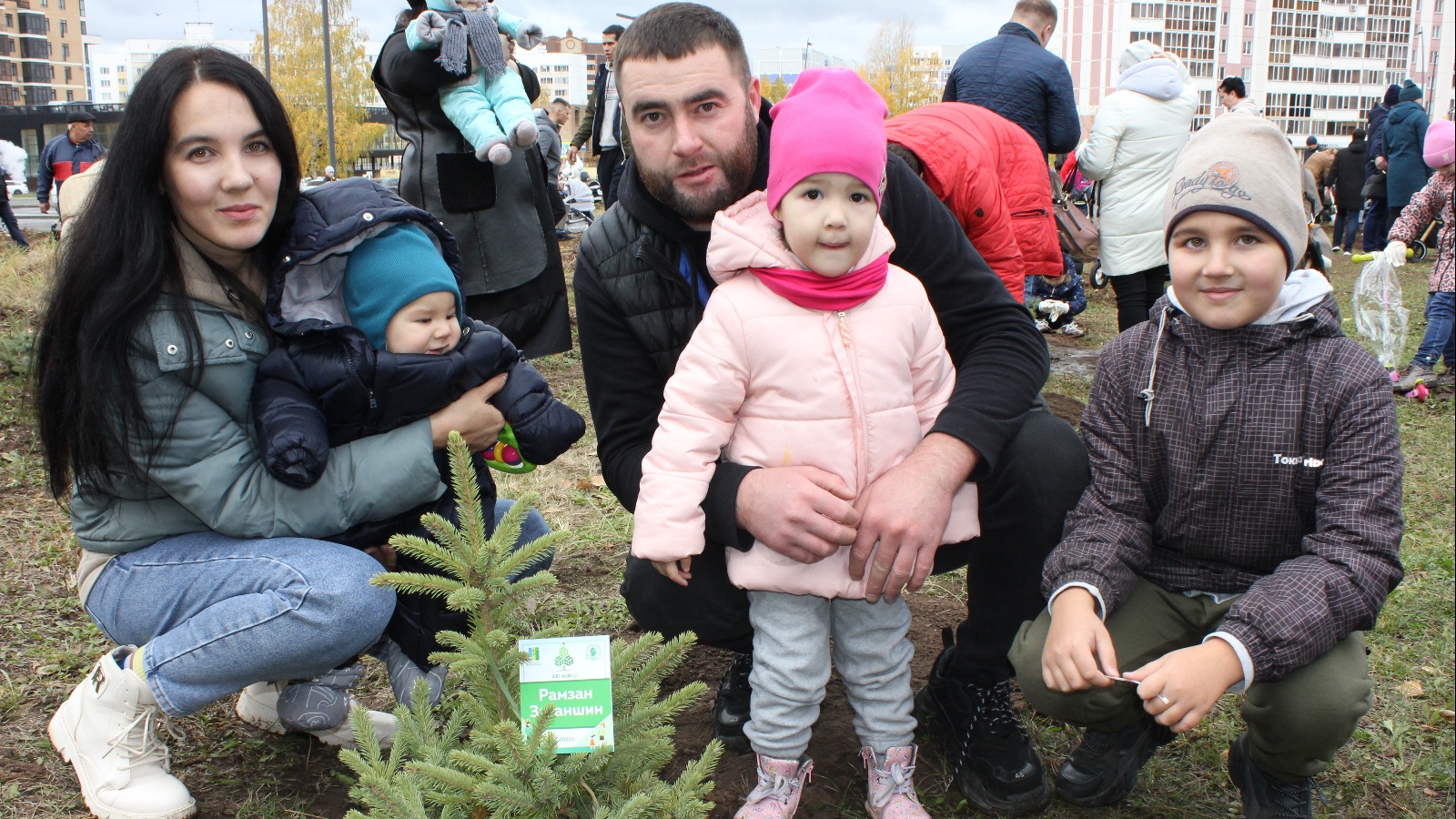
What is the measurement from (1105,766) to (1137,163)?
16.0ft

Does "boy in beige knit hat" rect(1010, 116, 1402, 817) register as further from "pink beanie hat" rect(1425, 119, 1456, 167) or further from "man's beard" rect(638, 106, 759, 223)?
"pink beanie hat" rect(1425, 119, 1456, 167)

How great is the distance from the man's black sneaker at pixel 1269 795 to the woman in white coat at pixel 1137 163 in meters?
4.39

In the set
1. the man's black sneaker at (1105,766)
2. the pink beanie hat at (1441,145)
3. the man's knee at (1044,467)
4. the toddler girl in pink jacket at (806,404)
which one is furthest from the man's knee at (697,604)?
the pink beanie hat at (1441,145)

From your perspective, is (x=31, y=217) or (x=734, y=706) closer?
(x=734, y=706)

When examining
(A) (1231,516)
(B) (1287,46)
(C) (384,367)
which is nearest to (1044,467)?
(A) (1231,516)

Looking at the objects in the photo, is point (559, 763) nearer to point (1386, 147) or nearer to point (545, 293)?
point (545, 293)

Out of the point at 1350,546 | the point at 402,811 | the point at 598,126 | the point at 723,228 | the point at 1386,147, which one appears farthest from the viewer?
the point at 1386,147

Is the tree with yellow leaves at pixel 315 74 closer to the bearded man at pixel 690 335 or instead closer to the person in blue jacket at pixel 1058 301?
the person in blue jacket at pixel 1058 301

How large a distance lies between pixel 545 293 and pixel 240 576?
3080 mm

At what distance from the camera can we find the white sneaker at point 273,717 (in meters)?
2.44

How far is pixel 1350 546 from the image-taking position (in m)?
1.86

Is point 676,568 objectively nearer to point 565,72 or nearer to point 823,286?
point 823,286

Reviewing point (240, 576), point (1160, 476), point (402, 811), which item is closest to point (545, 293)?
point (240, 576)

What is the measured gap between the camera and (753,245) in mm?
2035
